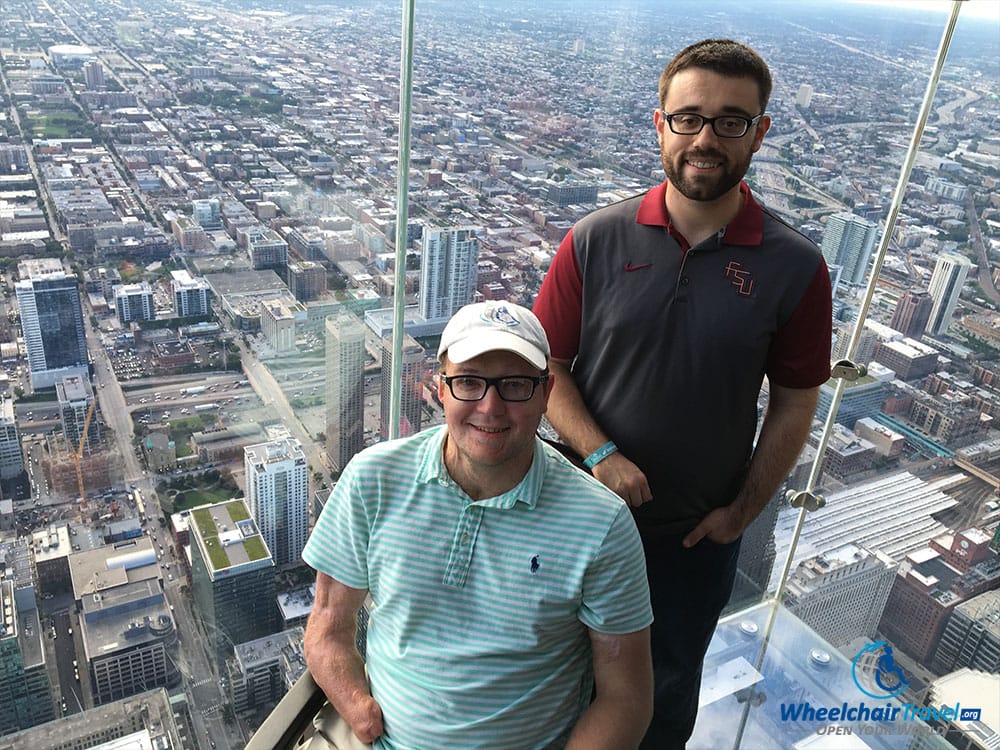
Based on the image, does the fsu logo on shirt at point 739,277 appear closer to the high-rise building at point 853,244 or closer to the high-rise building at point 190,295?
the high-rise building at point 853,244

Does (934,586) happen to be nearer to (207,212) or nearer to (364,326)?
(364,326)

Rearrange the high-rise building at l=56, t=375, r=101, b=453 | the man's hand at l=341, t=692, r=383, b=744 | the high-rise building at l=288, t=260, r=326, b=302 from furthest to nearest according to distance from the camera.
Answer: the high-rise building at l=56, t=375, r=101, b=453 < the high-rise building at l=288, t=260, r=326, b=302 < the man's hand at l=341, t=692, r=383, b=744

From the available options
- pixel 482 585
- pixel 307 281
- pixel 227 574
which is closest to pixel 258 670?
pixel 227 574

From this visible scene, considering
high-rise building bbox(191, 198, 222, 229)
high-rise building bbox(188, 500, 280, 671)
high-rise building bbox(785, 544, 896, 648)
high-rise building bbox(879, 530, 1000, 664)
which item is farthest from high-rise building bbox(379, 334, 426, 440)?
high-rise building bbox(879, 530, 1000, 664)

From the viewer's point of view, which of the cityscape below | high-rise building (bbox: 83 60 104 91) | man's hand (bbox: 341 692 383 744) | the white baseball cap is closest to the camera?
the white baseball cap

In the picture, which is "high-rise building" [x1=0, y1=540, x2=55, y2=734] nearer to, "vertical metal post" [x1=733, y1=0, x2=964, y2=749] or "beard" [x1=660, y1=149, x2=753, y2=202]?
"vertical metal post" [x1=733, y1=0, x2=964, y2=749]

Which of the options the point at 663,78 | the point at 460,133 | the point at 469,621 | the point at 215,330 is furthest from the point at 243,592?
the point at 663,78
